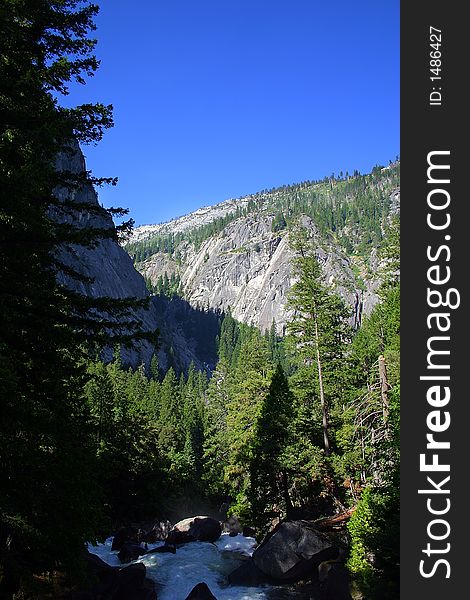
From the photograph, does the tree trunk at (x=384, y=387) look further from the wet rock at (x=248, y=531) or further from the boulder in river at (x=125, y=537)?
the boulder in river at (x=125, y=537)

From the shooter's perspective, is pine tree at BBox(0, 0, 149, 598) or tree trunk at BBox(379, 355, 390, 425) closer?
pine tree at BBox(0, 0, 149, 598)

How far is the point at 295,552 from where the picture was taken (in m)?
20.7

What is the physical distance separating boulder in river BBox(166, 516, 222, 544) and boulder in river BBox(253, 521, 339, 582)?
12.6 m

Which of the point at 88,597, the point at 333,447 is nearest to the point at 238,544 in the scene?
the point at 333,447

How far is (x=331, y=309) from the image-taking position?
85.7 ft

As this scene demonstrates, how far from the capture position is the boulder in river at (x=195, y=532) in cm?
3269

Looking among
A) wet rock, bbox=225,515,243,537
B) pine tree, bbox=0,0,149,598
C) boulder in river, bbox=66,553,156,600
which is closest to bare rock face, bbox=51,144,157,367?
wet rock, bbox=225,515,243,537

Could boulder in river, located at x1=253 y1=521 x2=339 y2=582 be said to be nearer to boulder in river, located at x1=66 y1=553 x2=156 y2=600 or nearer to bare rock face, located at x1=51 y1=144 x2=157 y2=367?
boulder in river, located at x1=66 y1=553 x2=156 y2=600

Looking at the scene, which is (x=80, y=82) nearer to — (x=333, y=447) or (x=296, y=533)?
(x=296, y=533)

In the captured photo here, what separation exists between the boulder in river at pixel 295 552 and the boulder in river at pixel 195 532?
41.2 feet

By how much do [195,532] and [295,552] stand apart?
15.4 metres

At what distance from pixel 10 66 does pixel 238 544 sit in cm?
3250

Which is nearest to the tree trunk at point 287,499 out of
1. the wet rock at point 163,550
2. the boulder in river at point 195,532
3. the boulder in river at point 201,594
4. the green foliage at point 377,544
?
the boulder in river at point 201,594

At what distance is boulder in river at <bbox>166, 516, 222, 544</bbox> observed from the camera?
107 feet
